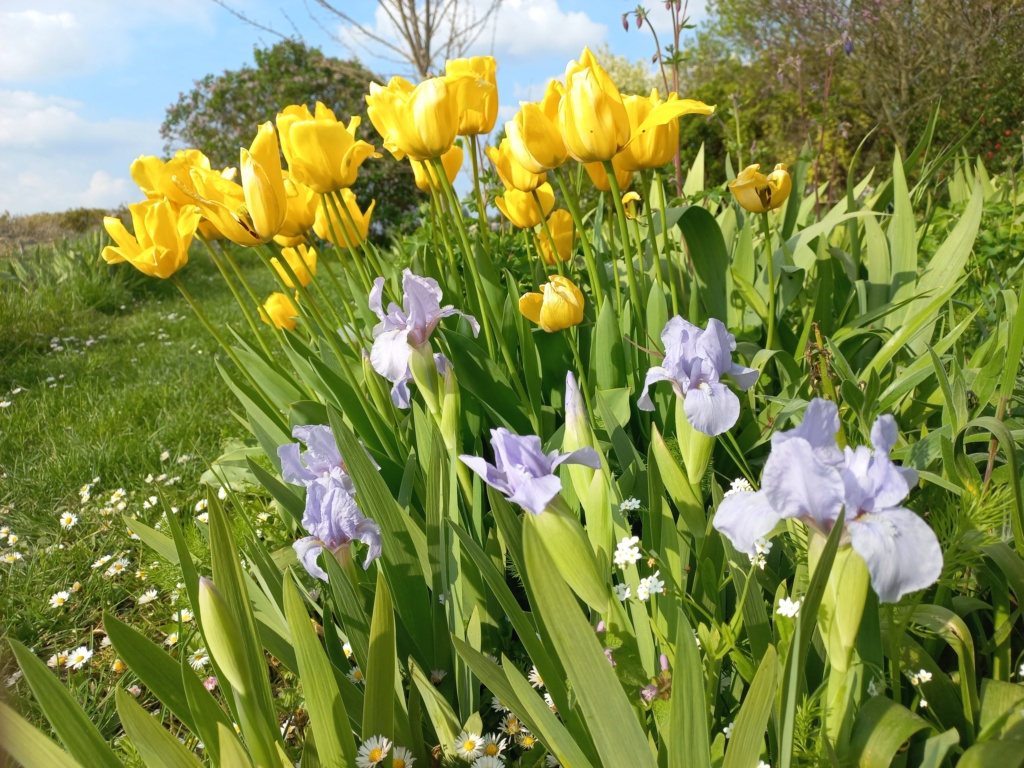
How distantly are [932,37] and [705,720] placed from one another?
8.26 metres

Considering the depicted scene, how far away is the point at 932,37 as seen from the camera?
7.11 metres

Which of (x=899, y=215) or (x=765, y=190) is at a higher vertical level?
(x=765, y=190)

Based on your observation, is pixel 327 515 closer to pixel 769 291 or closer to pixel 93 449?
pixel 769 291

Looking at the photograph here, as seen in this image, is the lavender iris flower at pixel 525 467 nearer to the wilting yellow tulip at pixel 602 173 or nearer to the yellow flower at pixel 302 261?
the wilting yellow tulip at pixel 602 173

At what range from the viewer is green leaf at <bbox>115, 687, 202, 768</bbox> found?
0.90m

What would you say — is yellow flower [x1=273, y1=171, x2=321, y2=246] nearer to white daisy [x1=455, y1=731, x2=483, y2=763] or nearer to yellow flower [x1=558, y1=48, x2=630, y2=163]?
yellow flower [x1=558, y1=48, x2=630, y2=163]

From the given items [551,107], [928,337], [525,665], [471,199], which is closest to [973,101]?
[471,199]

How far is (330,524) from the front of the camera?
1.12 metres

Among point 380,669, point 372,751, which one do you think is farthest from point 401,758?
point 380,669

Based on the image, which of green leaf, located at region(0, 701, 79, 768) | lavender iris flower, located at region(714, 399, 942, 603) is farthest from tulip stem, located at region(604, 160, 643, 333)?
green leaf, located at region(0, 701, 79, 768)

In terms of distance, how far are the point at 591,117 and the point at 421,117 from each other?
12.9 inches

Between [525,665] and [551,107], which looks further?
[551,107]

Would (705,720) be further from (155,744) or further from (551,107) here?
(551,107)

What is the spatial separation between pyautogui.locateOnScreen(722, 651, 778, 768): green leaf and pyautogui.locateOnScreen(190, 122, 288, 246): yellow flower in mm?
1160
